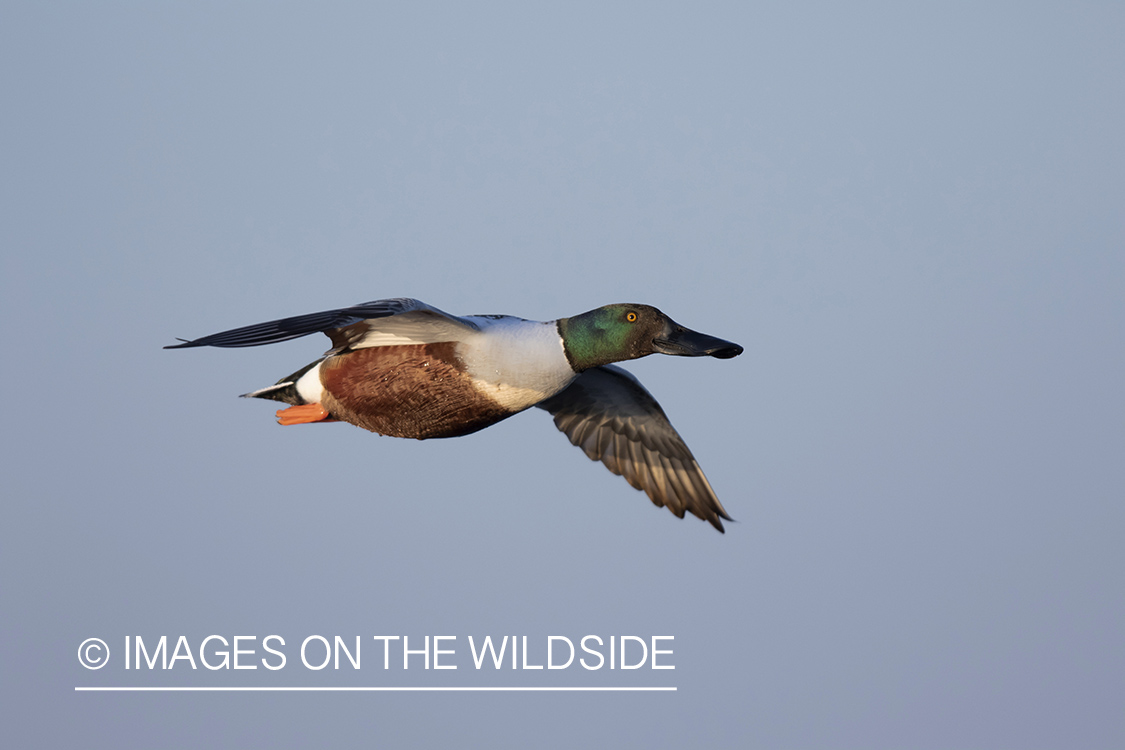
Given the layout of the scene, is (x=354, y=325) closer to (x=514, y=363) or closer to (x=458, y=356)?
(x=458, y=356)

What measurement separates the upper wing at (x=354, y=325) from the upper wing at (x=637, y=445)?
2100 millimetres

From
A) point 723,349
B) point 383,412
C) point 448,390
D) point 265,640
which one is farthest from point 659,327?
point 265,640

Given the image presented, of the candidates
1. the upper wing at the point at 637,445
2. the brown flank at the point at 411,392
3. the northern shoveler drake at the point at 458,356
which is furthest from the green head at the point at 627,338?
the upper wing at the point at 637,445

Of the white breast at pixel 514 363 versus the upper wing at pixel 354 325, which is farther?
the white breast at pixel 514 363

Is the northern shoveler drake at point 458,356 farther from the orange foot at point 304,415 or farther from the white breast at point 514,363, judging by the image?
the orange foot at point 304,415

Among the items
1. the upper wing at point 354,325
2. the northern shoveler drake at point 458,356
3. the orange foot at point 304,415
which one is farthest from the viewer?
the orange foot at point 304,415

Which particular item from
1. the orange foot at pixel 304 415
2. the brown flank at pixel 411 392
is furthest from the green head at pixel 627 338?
the orange foot at pixel 304 415

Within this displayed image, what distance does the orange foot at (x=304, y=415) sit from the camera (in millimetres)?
7410

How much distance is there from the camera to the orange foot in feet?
24.3

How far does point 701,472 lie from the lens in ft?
28.1

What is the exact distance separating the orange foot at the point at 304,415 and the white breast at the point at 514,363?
141cm

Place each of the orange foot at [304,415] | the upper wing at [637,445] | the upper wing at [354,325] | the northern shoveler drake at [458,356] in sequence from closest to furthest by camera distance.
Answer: the upper wing at [354,325] < the northern shoveler drake at [458,356] < the orange foot at [304,415] < the upper wing at [637,445]

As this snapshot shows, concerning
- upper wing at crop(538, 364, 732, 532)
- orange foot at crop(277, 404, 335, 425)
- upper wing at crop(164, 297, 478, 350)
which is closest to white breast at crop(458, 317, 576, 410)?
upper wing at crop(164, 297, 478, 350)

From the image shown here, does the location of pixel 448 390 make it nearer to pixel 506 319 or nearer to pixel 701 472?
pixel 506 319
